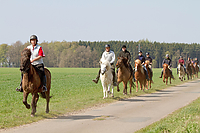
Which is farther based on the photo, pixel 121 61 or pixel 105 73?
pixel 121 61

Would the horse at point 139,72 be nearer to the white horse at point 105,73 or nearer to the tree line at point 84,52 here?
the white horse at point 105,73

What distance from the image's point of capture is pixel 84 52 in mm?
155125

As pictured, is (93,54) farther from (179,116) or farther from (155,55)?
(179,116)

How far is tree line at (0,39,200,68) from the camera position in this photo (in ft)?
499

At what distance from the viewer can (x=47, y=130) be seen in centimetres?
814

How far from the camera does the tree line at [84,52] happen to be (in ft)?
499

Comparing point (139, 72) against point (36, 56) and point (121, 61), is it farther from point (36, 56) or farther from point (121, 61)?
point (36, 56)

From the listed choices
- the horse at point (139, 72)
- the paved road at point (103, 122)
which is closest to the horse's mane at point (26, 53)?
the paved road at point (103, 122)

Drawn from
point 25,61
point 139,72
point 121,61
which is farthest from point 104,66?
point 25,61

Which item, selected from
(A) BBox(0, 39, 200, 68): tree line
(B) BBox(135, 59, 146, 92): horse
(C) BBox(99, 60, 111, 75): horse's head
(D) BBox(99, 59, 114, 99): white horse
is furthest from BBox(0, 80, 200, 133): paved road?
(A) BBox(0, 39, 200, 68): tree line

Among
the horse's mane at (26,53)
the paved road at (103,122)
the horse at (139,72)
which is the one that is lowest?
the paved road at (103,122)

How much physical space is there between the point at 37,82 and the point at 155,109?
16.6ft

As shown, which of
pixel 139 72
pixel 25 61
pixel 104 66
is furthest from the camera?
pixel 139 72

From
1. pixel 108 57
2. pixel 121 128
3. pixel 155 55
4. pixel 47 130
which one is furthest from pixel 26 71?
pixel 155 55
